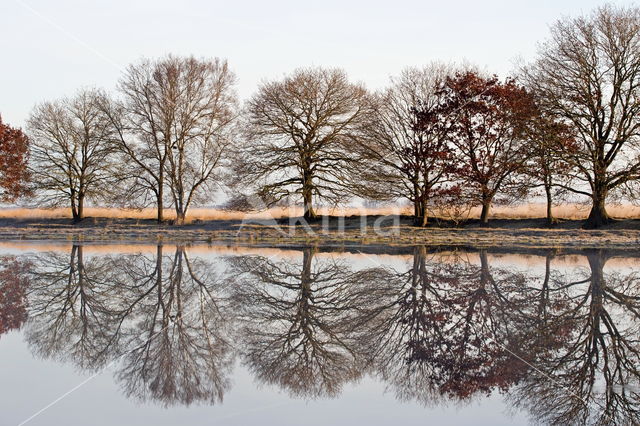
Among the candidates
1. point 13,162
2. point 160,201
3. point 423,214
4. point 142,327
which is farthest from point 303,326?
point 13,162

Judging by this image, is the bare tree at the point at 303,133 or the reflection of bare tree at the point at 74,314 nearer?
the reflection of bare tree at the point at 74,314

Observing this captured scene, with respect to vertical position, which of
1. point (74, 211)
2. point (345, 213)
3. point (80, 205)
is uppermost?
point (80, 205)

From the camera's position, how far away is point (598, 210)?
27.3m

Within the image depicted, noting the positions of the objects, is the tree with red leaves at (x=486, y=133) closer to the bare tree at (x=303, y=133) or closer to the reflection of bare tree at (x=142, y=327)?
the bare tree at (x=303, y=133)

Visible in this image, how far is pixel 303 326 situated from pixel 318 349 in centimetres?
109

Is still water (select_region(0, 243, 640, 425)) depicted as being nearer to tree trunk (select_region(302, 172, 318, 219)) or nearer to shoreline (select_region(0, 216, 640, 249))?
shoreline (select_region(0, 216, 640, 249))

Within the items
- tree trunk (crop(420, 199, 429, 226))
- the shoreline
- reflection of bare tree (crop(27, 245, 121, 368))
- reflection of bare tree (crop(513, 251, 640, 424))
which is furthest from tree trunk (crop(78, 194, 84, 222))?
reflection of bare tree (crop(513, 251, 640, 424))

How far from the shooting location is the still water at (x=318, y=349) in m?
4.01

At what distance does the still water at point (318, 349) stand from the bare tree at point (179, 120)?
2432 cm

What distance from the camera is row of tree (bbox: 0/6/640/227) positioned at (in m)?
26.4

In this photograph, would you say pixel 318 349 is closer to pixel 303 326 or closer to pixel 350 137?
pixel 303 326

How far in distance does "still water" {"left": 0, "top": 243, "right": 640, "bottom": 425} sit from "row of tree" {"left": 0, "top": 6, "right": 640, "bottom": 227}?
1773 cm

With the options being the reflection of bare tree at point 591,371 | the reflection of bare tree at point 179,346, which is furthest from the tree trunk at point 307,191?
the reflection of bare tree at point 591,371

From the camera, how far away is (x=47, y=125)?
1575 inches
